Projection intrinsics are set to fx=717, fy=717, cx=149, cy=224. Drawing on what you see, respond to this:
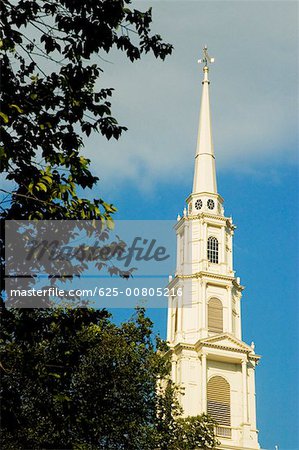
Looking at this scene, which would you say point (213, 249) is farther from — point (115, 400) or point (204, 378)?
point (115, 400)

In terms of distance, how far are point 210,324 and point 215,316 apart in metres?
0.93

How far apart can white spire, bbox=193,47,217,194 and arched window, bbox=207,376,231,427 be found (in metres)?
15.8

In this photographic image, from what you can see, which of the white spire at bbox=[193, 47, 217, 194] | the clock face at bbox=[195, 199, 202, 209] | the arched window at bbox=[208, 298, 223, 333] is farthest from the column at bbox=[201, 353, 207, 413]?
the white spire at bbox=[193, 47, 217, 194]

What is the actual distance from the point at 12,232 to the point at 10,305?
126cm

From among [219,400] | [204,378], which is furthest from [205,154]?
[219,400]

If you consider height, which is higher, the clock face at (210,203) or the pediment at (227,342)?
the clock face at (210,203)

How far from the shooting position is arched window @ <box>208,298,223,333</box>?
50312 millimetres

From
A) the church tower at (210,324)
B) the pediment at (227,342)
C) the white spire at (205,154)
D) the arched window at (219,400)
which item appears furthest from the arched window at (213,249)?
the arched window at (219,400)

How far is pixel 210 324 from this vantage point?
5041cm

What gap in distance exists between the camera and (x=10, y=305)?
1237 centimetres

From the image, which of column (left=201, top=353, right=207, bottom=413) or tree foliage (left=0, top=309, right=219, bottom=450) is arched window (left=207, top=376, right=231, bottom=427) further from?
tree foliage (left=0, top=309, right=219, bottom=450)

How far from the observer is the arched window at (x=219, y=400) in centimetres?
4664

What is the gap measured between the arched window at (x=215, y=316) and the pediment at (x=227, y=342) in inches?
55.9

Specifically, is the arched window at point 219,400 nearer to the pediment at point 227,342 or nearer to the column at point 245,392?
the column at point 245,392
